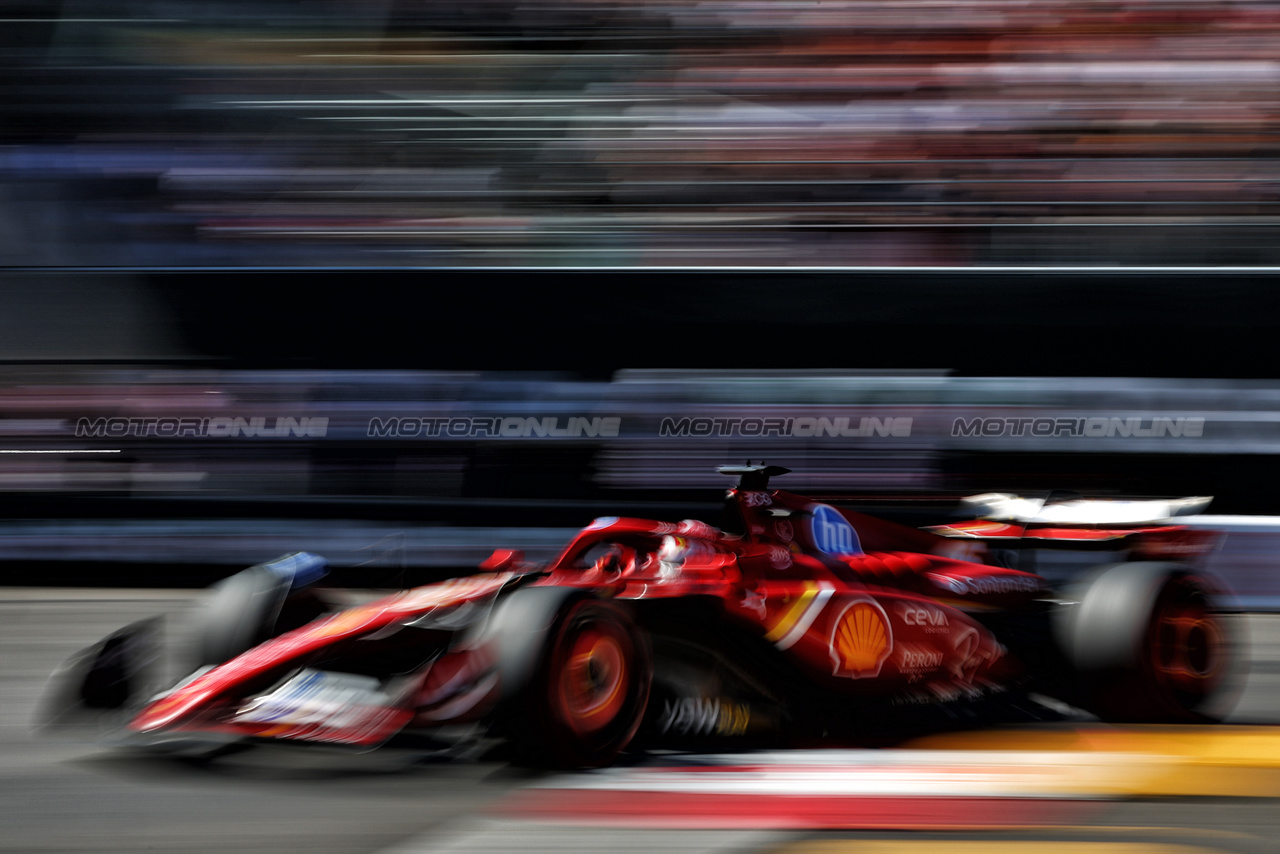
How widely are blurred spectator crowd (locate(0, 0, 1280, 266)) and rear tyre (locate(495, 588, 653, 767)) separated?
3.61 metres

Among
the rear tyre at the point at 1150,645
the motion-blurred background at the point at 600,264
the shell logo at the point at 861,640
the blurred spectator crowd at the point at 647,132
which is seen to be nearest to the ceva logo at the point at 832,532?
the shell logo at the point at 861,640

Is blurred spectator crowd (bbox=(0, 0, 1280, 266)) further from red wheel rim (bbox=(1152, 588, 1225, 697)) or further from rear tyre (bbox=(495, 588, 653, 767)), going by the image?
rear tyre (bbox=(495, 588, 653, 767))

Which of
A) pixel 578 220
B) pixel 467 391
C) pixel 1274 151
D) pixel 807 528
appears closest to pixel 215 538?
pixel 467 391

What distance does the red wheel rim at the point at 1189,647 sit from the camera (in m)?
3.82

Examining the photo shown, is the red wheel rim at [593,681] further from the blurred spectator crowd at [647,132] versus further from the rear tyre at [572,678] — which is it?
the blurred spectator crowd at [647,132]

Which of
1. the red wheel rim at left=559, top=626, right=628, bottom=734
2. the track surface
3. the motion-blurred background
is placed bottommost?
the track surface

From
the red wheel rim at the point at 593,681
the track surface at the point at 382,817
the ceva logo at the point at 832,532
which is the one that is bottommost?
the track surface at the point at 382,817

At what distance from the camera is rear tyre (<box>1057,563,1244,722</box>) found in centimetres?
370

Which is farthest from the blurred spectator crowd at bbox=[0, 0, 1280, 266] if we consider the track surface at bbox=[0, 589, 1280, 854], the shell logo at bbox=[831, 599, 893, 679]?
the track surface at bbox=[0, 589, 1280, 854]

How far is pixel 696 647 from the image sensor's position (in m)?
3.38

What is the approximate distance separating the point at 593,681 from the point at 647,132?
3796mm

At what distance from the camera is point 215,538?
6621 mm

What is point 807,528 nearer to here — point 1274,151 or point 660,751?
point 660,751

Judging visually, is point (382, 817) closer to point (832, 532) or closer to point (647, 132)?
point (832, 532)
